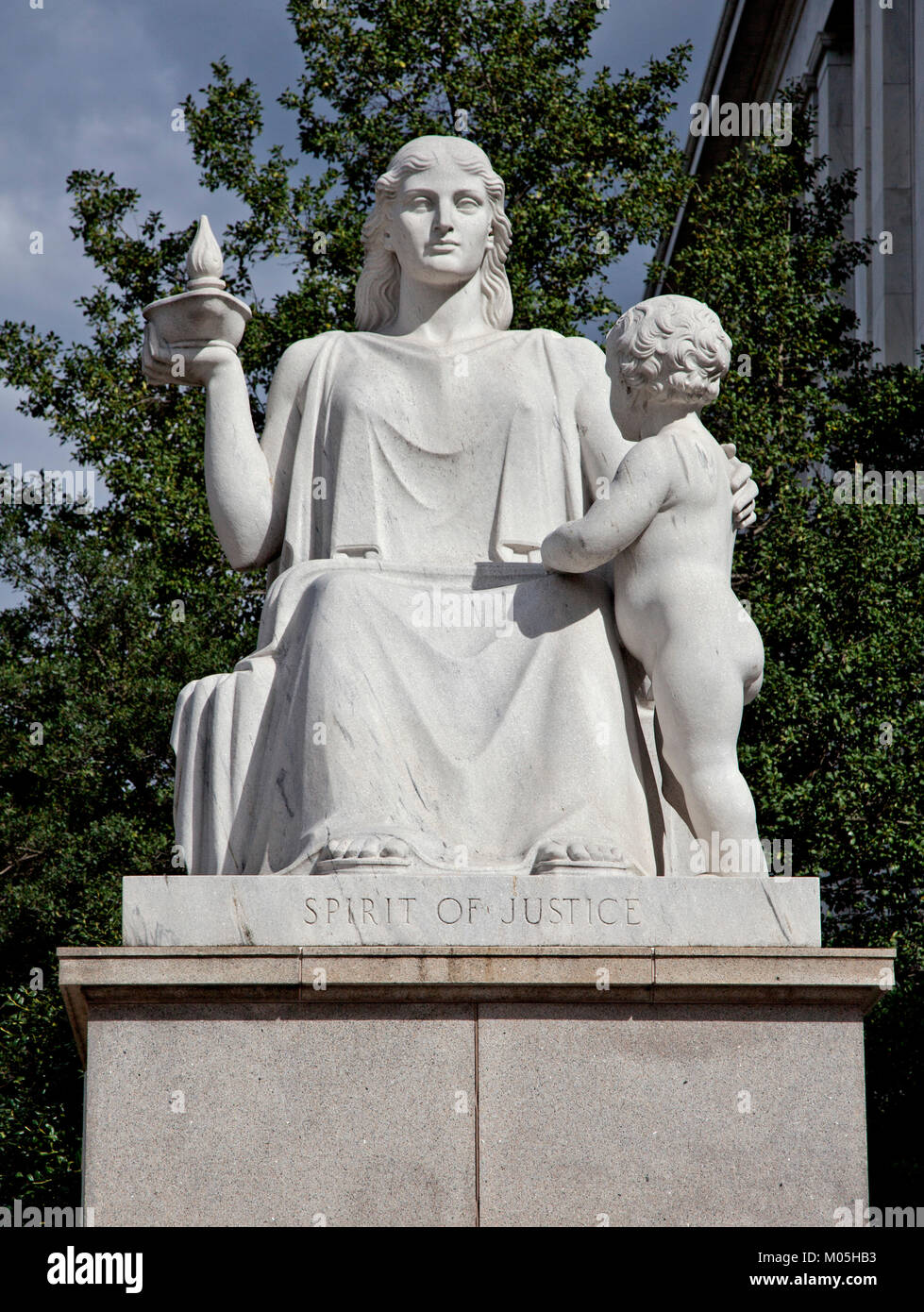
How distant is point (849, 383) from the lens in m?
18.5

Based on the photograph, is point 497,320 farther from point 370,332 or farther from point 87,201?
point 87,201

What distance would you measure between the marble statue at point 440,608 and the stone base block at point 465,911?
0.13 m

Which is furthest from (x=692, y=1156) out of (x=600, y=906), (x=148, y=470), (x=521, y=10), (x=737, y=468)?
(x=521, y=10)

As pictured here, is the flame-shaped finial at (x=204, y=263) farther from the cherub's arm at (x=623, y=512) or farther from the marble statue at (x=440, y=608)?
the cherub's arm at (x=623, y=512)

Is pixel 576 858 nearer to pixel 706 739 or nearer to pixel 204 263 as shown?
pixel 706 739

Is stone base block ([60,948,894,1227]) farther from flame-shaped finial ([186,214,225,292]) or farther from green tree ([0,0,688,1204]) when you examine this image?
green tree ([0,0,688,1204])

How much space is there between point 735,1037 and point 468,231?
342 cm

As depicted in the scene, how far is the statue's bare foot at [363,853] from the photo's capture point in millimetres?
6066

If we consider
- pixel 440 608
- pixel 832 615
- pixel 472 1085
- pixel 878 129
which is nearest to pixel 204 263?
pixel 440 608

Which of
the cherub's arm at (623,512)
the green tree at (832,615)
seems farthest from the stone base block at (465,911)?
the green tree at (832,615)

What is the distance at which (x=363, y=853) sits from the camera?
608 cm

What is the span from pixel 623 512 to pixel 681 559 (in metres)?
0.24

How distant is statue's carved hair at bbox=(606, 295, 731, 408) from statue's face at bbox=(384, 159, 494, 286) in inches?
47.4

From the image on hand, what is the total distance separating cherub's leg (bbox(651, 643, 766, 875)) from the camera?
21.0ft
